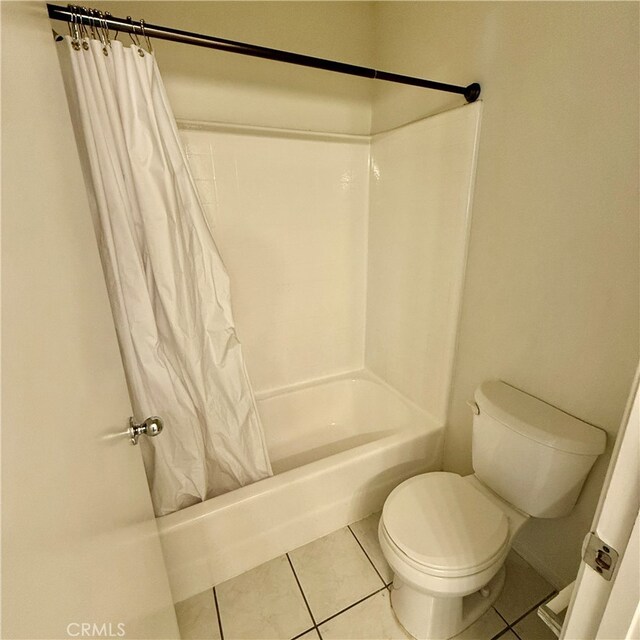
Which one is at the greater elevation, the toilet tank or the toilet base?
the toilet tank

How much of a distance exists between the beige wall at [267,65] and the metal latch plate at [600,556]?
1860 millimetres

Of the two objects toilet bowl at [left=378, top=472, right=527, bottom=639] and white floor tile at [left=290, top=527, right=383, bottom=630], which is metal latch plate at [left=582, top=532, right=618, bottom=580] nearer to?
toilet bowl at [left=378, top=472, right=527, bottom=639]

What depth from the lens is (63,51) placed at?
3.51ft

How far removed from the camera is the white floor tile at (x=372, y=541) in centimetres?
133

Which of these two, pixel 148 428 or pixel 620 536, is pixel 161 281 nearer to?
pixel 148 428

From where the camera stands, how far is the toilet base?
1084mm

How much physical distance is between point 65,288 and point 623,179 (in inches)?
51.5

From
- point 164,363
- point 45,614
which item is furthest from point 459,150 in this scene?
point 45,614

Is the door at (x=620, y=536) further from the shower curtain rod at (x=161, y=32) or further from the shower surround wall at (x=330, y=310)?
the shower curtain rod at (x=161, y=32)

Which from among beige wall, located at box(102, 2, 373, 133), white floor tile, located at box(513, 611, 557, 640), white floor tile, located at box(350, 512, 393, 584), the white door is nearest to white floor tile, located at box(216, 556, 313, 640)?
white floor tile, located at box(350, 512, 393, 584)

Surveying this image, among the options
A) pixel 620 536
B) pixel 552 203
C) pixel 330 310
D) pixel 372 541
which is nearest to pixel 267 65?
pixel 330 310

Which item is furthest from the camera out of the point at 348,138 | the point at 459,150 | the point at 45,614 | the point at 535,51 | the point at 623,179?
the point at 348,138

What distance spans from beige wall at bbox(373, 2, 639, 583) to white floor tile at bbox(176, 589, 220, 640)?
1239 mm

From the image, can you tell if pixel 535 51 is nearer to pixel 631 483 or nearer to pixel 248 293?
pixel 631 483
